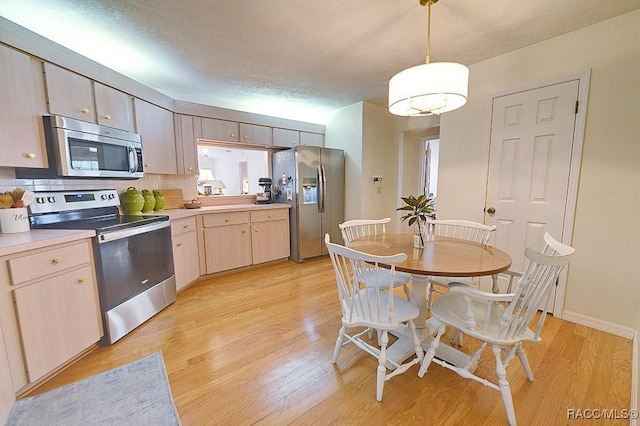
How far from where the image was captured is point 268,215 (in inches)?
144

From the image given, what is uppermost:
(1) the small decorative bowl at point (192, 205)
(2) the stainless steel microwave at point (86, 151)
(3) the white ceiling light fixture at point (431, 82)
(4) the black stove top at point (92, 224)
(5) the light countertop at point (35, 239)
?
(3) the white ceiling light fixture at point (431, 82)

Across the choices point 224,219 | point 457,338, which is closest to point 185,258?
point 224,219

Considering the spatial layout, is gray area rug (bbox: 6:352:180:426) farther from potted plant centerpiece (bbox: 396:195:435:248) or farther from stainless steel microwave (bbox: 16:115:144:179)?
potted plant centerpiece (bbox: 396:195:435:248)

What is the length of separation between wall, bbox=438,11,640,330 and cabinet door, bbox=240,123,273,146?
3.01 meters

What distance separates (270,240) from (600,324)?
347cm

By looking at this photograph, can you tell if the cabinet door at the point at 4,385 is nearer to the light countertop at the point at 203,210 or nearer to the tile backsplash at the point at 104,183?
the tile backsplash at the point at 104,183

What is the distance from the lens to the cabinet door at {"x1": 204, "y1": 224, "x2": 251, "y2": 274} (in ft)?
10.5

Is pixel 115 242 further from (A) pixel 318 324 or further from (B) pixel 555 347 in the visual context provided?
(B) pixel 555 347

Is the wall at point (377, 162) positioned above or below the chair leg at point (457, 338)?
above

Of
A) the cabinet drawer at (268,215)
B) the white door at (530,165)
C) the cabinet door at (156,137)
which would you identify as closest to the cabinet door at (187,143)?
the cabinet door at (156,137)

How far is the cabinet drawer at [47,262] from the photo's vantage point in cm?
141

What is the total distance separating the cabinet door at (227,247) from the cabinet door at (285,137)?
4.64ft

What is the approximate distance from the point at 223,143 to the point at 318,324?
2.79 m

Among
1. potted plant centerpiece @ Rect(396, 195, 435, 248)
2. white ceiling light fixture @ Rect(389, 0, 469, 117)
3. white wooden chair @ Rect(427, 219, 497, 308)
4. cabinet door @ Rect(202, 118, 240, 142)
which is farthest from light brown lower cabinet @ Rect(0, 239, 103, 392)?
white wooden chair @ Rect(427, 219, 497, 308)
